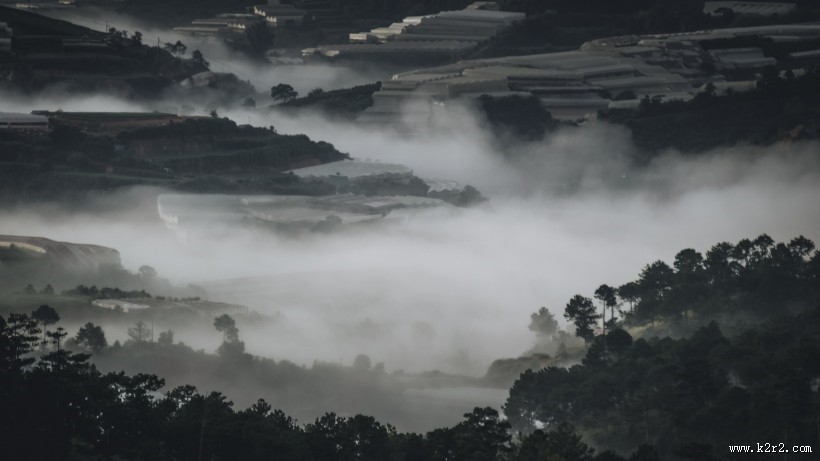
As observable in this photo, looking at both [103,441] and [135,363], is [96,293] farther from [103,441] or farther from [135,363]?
[103,441]

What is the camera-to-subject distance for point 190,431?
97.8 m

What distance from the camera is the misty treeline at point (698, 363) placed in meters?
103

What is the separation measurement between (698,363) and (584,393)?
4590 millimetres

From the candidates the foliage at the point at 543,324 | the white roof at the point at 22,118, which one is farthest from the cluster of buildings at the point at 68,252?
the white roof at the point at 22,118

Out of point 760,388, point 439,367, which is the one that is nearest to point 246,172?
point 439,367

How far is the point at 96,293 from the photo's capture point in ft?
445

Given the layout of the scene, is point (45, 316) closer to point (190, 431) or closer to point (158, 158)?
point (190, 431)

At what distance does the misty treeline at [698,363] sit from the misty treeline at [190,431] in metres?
6.54

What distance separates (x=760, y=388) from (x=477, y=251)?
56.5m

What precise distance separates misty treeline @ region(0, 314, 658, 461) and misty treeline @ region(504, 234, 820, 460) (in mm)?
6539

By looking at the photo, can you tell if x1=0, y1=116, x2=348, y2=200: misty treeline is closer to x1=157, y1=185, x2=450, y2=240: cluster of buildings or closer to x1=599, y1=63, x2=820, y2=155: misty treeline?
x1=157, y1=185, x2=450, y2=240: cluster of buildings

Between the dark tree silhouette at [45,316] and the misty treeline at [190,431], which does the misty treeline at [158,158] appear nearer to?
the dark tree silhouette at [45,316]

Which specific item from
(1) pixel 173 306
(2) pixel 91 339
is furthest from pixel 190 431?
(1) pixel 173 306

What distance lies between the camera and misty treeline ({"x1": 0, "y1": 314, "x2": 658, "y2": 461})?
96188 mm
